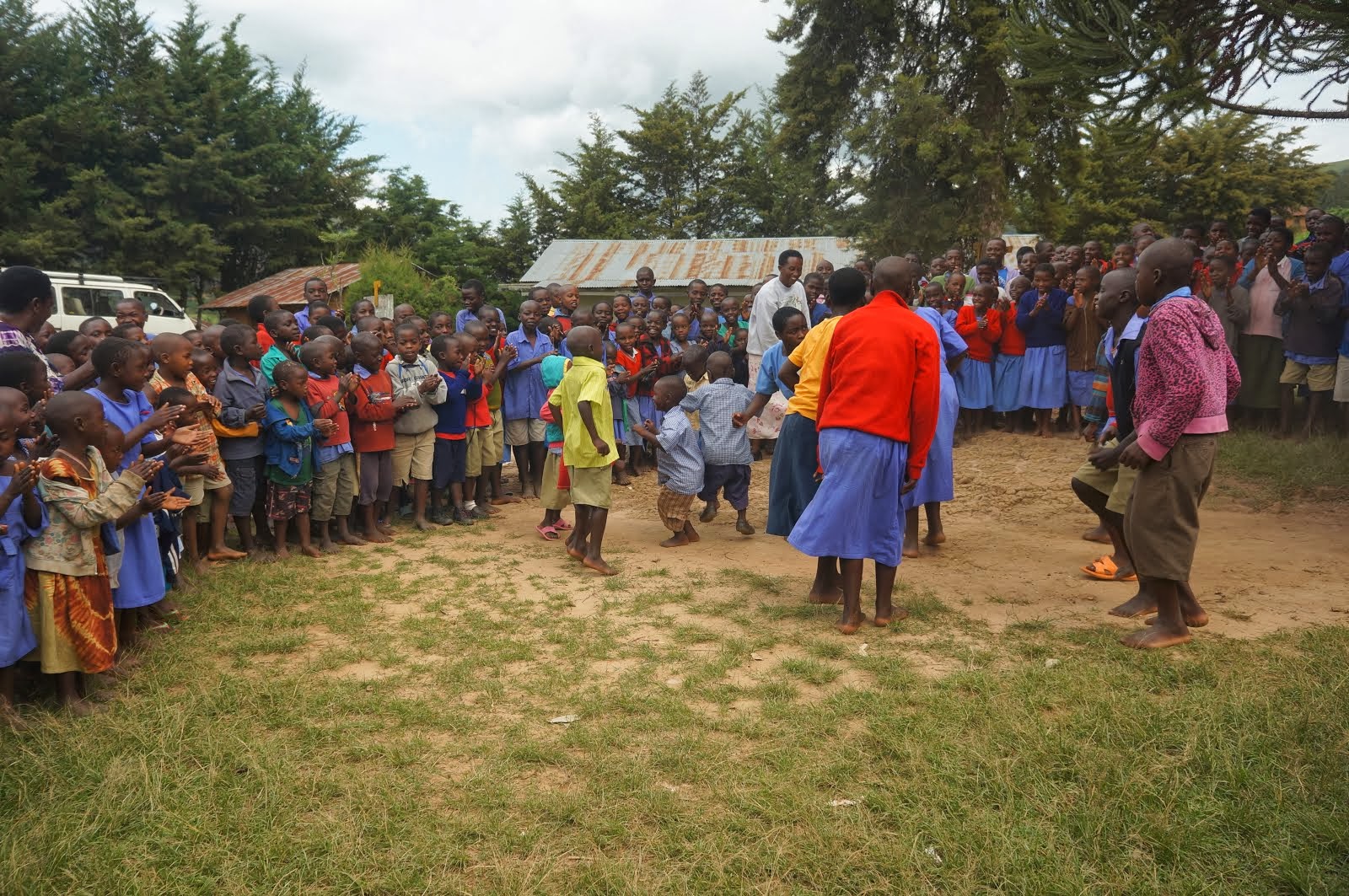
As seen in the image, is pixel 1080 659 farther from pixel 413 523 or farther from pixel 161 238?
pixel 161 238

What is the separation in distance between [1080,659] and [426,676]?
3.00m

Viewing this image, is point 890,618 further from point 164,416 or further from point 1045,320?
point 1045,320

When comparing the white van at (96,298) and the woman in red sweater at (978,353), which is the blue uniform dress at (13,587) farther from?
the white van at (96,298)

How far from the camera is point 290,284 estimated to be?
23953 millimetres

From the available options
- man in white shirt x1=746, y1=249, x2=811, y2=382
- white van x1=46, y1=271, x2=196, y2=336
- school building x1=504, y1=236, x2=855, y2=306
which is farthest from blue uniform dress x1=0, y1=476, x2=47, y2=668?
school building x1=504, y1=236, x2=855, y2=306

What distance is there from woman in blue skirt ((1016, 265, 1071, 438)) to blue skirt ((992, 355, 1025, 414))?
0.21ft

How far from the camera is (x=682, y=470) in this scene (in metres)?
6.73

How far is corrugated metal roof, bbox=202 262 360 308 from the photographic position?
22.4 m

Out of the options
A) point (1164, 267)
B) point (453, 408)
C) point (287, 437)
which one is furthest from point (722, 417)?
point (1164, 267)

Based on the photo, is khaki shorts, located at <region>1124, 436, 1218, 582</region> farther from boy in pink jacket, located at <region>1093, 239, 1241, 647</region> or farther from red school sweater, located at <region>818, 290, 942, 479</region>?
red school sweater, located at <region>818, 290, 942, 479</region>

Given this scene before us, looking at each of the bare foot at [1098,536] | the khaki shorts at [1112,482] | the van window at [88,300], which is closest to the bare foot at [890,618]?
the khaki shorts at [1112,482]

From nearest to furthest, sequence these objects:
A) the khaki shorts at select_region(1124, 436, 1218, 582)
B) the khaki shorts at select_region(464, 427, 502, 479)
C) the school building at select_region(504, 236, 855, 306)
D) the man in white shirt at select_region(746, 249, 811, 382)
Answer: the khaki shorts at select_region(1124, 436, 1218, 582), the khaki shorts at select_region(464, 427, 502, 479), the man in white shirt at select_region(746, 249, 811, 382), the school building at select_region(504, 236, 855, 306)

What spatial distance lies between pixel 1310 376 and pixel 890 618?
6.25m

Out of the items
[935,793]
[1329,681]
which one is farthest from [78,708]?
[1329,681]
